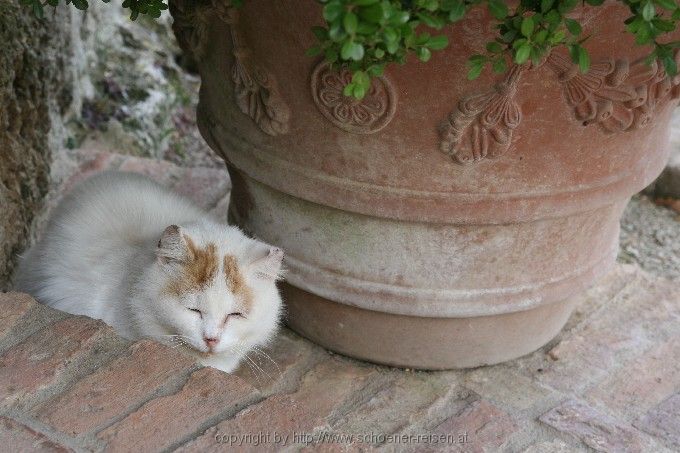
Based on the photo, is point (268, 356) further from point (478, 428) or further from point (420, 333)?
point (478, 428)

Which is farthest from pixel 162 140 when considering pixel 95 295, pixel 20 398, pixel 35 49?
pixel 20 398

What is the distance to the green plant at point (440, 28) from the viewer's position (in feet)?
4.00

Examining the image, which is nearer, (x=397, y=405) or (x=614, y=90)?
(x=614, y=90)

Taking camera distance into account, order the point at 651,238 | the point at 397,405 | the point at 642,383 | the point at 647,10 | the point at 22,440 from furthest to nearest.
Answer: the point at 651,238, the point at 642,383, the point at 397,405, the point at 22,440, the point at 647,10

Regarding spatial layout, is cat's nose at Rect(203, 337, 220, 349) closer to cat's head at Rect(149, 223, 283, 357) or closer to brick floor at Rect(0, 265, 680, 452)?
cat's head at Rect(149, 223, 283, 357)

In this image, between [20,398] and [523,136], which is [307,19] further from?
[20,398]

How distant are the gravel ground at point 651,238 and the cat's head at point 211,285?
1413 mm

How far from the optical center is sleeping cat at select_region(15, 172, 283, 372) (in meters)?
1.89

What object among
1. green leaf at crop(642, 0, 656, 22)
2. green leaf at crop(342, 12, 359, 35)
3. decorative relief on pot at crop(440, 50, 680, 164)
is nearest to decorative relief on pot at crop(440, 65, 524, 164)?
decorative relief on pot at crop(440, 50, 680, 164)

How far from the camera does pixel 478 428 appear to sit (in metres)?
1.96

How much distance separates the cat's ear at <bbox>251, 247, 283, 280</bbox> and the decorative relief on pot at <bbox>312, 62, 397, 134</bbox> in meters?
0.31

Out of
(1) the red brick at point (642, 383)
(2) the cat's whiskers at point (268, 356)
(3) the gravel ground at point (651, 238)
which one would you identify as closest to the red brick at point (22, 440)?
(2) the cat's whiskers at point (268, 356)

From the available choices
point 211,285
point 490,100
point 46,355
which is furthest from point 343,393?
point 490,100

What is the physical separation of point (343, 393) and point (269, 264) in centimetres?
40
